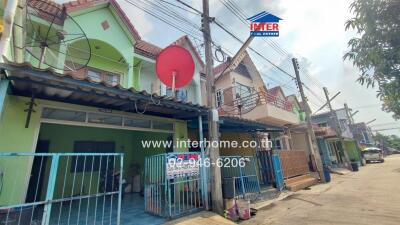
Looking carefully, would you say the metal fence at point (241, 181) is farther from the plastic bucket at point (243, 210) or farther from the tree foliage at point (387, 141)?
the tree foliage at point (387, 141)

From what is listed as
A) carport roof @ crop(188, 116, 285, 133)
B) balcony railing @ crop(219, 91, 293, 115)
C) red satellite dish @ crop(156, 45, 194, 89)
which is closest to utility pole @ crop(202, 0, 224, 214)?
red satellite dish @ crop(156, 45, 194, 89)

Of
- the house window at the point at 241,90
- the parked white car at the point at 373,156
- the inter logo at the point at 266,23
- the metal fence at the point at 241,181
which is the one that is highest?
the house window at the point at 241,90

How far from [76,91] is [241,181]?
6.43 m

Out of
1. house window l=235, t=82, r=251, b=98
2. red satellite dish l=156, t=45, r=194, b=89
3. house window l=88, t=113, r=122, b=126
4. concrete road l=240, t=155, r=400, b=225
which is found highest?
house window l=235, t=82, r=251, b=98

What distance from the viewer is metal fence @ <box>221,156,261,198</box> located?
7.12 meters

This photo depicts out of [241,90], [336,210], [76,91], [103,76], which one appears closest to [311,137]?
[241,90]

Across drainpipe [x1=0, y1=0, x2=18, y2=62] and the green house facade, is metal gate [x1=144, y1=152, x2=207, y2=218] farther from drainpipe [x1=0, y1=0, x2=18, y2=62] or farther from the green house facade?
drainpipe [x1=0, y1=0, x2=18, y2=62]

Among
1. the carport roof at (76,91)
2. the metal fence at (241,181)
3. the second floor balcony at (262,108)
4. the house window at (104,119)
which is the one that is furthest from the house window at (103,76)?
the metal fence at (241,181)

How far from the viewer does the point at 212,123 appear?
706cm

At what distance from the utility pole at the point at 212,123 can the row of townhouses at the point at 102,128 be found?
0.30 meters

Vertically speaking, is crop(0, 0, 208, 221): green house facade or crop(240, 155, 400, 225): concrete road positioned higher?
crop(0, 0, 208, 221): green house facade

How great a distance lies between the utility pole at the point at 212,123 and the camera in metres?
6.61

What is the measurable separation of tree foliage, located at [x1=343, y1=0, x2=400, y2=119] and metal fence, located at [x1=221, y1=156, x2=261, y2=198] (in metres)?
4.91

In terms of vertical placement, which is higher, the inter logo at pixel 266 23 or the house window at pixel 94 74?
the inter logo at pixel 266 23
